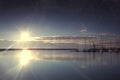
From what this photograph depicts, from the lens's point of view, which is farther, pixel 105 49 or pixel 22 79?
pixel 105 49

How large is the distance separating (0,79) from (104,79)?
497 inches

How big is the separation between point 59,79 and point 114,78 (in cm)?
712

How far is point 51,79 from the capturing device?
32.6 meters

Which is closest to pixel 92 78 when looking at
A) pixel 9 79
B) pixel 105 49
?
pixel 9 79

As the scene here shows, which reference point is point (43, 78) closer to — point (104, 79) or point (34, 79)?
point (34, 79)

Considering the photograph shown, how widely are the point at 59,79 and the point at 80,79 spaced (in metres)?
2.86

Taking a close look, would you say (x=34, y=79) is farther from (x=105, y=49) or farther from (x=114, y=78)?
(x=105, y=49)

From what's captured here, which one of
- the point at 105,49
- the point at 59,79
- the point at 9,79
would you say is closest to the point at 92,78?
the point at 59,79

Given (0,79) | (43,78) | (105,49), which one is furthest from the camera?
(105,49)

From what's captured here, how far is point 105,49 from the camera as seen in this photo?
18312cm

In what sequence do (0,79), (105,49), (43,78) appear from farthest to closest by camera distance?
(105,49) → (43,78) → (0,79)

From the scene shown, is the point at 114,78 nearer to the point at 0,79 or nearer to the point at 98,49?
the point at 0,79

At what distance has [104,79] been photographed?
32.3 m

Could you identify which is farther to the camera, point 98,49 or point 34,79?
point 98,49
